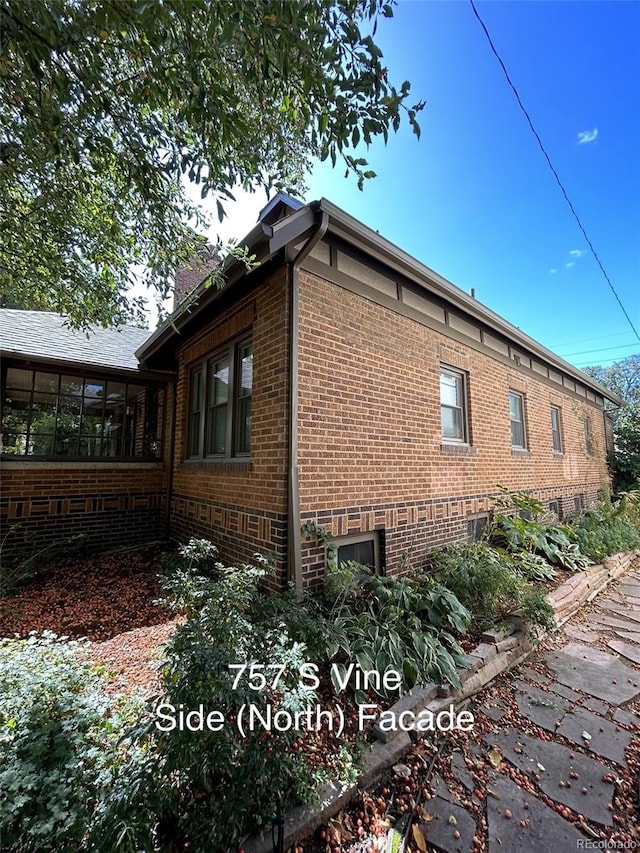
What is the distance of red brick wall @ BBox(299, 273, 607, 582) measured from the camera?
3.77 metres

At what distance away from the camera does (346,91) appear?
6.69 feet

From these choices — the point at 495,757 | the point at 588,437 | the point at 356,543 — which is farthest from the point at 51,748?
the point at 588,437

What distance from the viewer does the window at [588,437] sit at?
10.8m

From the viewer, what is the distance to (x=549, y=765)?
7.39ft

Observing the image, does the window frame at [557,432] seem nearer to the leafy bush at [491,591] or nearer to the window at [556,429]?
the window at [556,429]

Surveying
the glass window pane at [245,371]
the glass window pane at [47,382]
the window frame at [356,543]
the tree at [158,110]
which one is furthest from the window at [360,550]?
the glass window pane at [47,382]

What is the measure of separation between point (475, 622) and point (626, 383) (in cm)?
3687

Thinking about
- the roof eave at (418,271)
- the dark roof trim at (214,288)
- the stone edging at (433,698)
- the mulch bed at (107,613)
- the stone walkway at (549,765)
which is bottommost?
the stone walkway at (549,765)

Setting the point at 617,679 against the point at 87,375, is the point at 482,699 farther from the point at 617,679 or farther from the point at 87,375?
the point at 87,375

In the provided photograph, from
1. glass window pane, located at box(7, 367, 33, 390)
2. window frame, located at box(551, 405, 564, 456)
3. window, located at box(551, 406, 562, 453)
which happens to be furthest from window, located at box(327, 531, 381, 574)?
window, located at box(551, 406, 562, 453)

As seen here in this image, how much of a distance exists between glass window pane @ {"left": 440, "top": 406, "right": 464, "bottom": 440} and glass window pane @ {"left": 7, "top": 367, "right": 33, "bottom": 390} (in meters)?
7.01

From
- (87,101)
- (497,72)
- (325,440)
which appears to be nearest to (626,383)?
(497,72)

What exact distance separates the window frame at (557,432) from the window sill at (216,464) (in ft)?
27.1

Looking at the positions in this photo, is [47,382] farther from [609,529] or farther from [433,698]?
[609,529]
